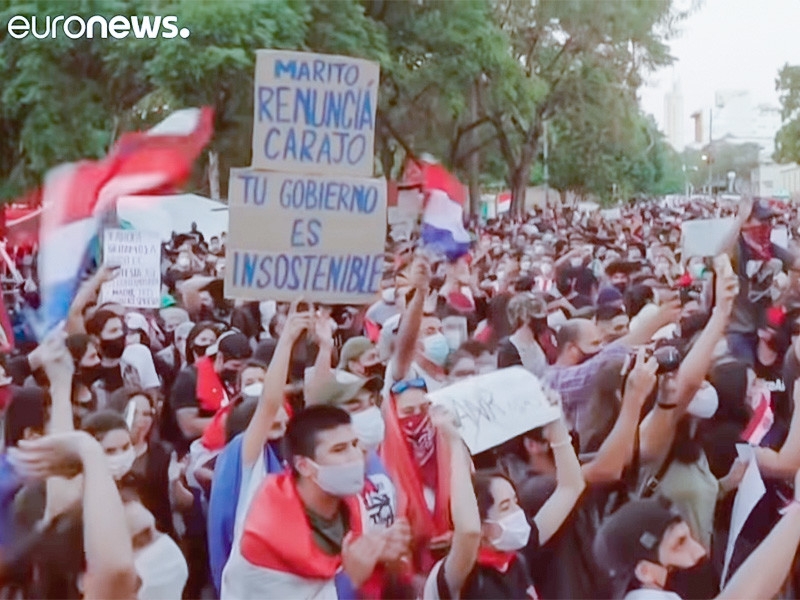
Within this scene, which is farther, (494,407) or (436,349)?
(436,349)

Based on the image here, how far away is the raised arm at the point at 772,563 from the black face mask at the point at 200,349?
5.16 feet

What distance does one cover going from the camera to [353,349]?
370 cm

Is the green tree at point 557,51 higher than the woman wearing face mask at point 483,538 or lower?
higher

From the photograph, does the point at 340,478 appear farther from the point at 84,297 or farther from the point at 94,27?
the point at 94,27

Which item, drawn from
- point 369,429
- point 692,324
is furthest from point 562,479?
point 692,324

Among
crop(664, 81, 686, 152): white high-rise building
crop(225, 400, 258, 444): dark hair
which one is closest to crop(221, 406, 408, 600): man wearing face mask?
crop(225, 400, 258, 444): dark hair

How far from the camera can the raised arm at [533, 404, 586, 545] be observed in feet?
12.1

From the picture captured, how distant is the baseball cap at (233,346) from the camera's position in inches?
150

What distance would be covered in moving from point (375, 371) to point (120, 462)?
2.33 feet

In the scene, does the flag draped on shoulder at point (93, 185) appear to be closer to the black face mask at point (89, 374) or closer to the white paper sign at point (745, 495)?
the black face mask at point (89, 374)

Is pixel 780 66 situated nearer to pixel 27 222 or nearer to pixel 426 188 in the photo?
pixel 426 188

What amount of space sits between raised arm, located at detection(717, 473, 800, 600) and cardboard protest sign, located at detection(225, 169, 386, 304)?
127 cm

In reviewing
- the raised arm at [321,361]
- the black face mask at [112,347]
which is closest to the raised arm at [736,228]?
the raised arm at [321,361]

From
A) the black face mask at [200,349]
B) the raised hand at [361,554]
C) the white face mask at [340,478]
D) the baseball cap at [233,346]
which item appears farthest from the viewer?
the black face mask at [200,349]
